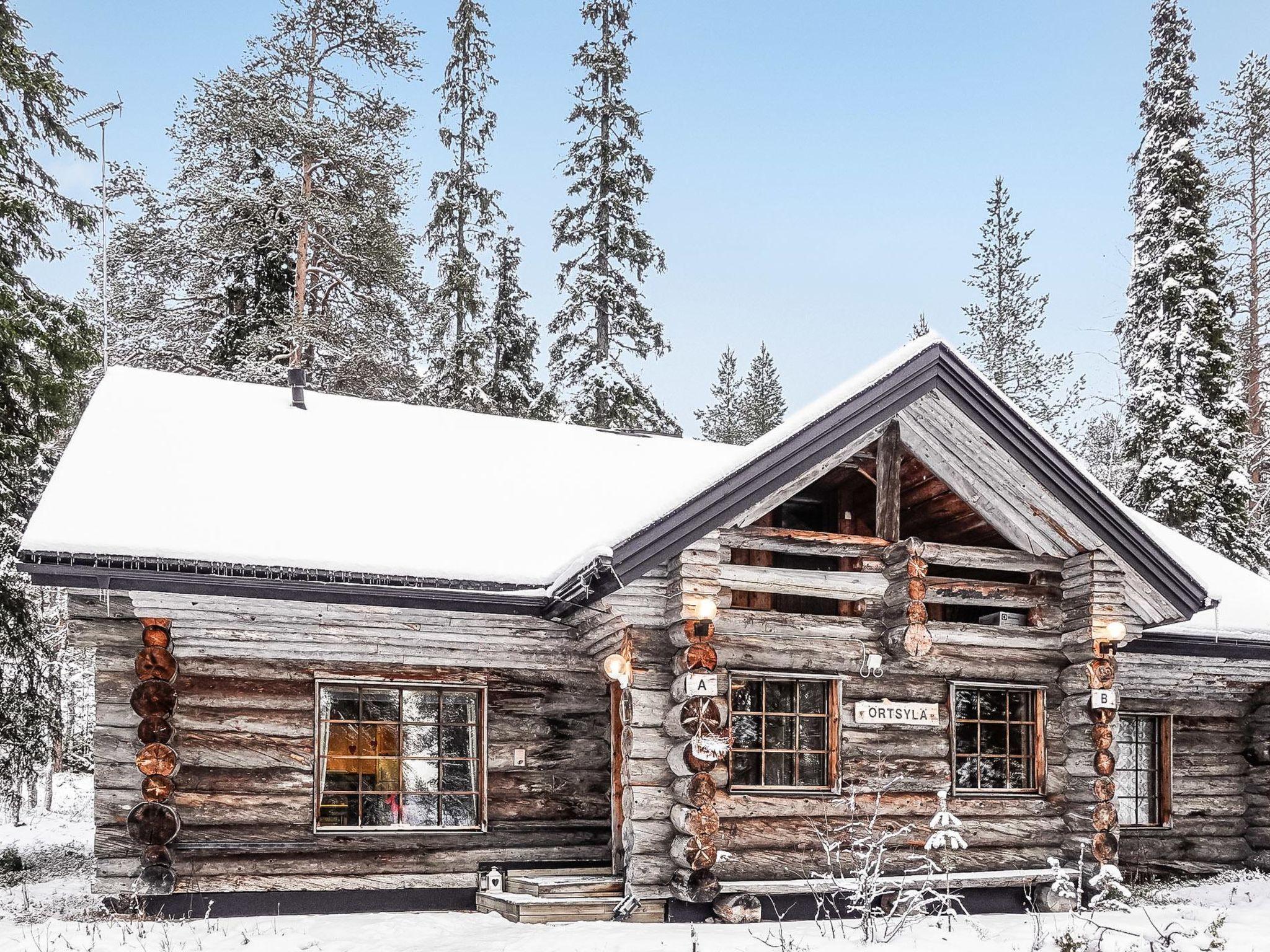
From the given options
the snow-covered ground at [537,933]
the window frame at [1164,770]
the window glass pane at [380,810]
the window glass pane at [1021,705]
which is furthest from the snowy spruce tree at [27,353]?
the window frame at [1164,770]

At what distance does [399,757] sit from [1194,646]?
9762 millimetres

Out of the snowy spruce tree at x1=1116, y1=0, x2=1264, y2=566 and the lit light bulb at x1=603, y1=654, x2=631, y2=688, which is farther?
the snowy spruce tree at x1=1116, y1=0, x2=1264, y2=566

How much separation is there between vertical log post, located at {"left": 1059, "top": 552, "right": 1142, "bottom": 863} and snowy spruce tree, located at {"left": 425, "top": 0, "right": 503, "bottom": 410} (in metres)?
19.7

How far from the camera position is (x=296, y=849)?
11586 millimetres

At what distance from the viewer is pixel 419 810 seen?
12281 millimetres

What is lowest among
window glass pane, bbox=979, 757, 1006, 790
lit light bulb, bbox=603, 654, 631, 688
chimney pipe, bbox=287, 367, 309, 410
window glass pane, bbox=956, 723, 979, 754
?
window glass pane, bbox=979, 757, 1006, 790

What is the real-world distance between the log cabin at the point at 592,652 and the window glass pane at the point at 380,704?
0.10 feet

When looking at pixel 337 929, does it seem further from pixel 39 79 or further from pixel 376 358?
pixel 376 358

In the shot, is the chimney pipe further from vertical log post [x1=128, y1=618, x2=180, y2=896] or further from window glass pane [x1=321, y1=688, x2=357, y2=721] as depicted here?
vertical log post [x1=128, y1=618, x2=180, y2=896]

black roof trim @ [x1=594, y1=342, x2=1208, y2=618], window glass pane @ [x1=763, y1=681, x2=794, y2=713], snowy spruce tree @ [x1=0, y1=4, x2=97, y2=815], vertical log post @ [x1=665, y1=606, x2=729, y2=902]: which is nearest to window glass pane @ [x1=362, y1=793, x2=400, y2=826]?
vertical log post @ [x1=665, y1=606, x2=729, y2=902]

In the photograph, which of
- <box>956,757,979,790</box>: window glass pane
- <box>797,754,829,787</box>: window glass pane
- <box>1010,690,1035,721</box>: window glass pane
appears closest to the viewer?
<box>797,754,829,787</box>: window glass pane

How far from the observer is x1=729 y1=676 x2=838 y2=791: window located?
476 inches

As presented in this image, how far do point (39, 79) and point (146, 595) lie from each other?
9.88 metres

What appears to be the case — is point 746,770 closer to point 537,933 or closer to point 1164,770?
point 537,933
